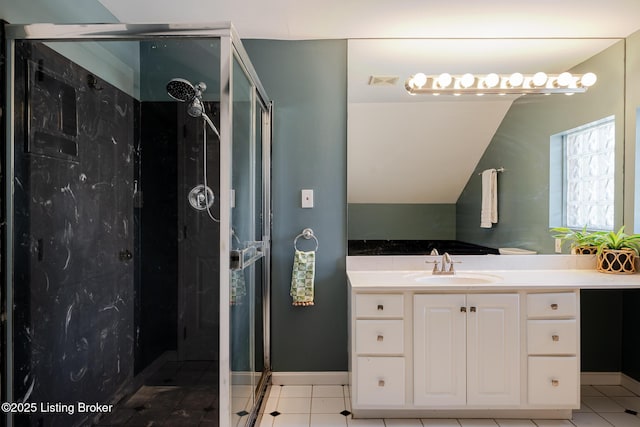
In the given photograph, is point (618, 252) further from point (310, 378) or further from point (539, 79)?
point (310, 378)

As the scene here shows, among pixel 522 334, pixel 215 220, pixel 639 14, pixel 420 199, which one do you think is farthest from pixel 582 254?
pixel 215 220

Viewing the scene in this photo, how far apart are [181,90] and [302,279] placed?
1.28m

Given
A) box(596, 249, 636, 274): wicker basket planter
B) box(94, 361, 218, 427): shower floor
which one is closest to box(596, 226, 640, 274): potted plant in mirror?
box(596, 249, 636, 274): wicker basket planter

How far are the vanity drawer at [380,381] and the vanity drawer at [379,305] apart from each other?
0.23 metres

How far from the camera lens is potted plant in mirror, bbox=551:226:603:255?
2.50 m

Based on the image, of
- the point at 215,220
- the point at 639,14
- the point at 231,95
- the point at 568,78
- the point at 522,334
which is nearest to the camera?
the point at 231,95

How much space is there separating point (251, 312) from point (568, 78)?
2.36 meters

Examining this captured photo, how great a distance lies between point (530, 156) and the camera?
2559mm

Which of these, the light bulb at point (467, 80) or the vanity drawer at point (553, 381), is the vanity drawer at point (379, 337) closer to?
the vanity drawer at point (553, 381)

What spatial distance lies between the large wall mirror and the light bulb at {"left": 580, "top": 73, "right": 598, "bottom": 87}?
8 cm

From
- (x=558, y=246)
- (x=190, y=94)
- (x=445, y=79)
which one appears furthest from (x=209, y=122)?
(x=558, y=246)

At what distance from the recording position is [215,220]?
1877mm

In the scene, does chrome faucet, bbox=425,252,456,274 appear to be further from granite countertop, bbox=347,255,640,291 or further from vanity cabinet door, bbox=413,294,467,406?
vanity cabinet door, bbox=413,294,467,406

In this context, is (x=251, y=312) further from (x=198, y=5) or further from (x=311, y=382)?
(x=198, y=5)
